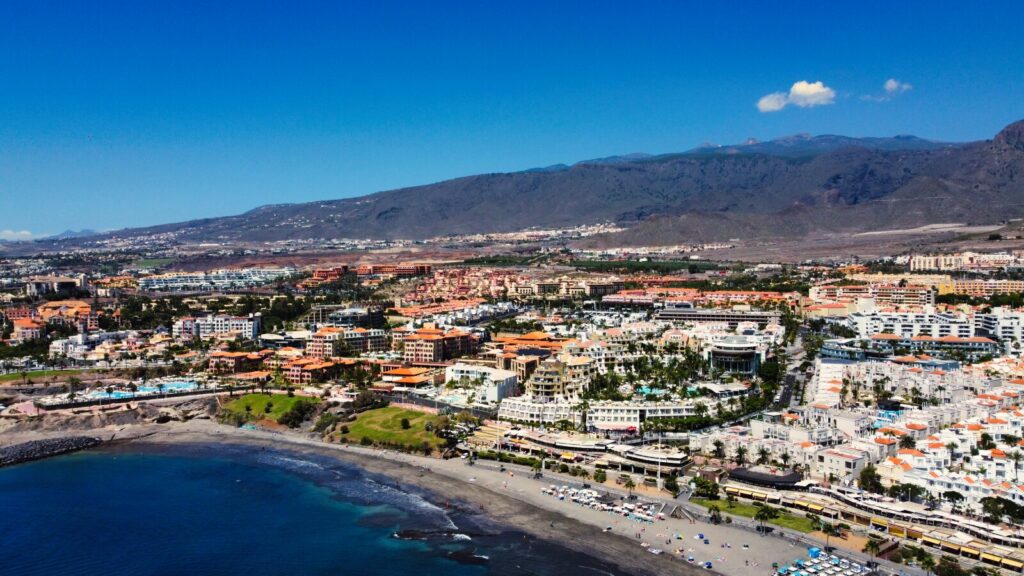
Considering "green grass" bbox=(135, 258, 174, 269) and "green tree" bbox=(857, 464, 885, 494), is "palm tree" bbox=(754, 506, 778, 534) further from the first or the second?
"green grass" bbox=(135, 258, 174, 269)

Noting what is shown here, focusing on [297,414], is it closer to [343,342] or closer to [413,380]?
[413,380]

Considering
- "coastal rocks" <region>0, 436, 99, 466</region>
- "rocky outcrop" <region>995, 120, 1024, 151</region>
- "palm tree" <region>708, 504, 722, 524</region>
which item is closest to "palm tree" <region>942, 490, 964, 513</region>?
"palm tree" <region>708, 504, 722, 524</region>

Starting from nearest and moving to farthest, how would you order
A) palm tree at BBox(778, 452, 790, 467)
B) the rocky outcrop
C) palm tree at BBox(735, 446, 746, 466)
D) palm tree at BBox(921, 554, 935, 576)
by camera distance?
palm tree at BBox(921, 554, 935, 576) → palm tree at BBox(778, 452, 790, 467) → palm tree at BBox(735, 446, 746, 466) → the rocky outcrop

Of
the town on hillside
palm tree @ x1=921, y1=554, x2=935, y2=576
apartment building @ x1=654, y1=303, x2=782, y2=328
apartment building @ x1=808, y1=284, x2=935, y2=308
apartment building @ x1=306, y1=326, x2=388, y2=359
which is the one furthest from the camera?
apartment building @ x1=808, y1=284, x2=935, y2=308

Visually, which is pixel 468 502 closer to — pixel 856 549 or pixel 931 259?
pixel 856 549

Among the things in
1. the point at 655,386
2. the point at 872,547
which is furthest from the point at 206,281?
the point at 872,547

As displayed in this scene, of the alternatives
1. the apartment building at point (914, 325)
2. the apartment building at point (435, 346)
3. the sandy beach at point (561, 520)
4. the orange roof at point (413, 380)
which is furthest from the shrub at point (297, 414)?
the apartment building at point (914, 325)
